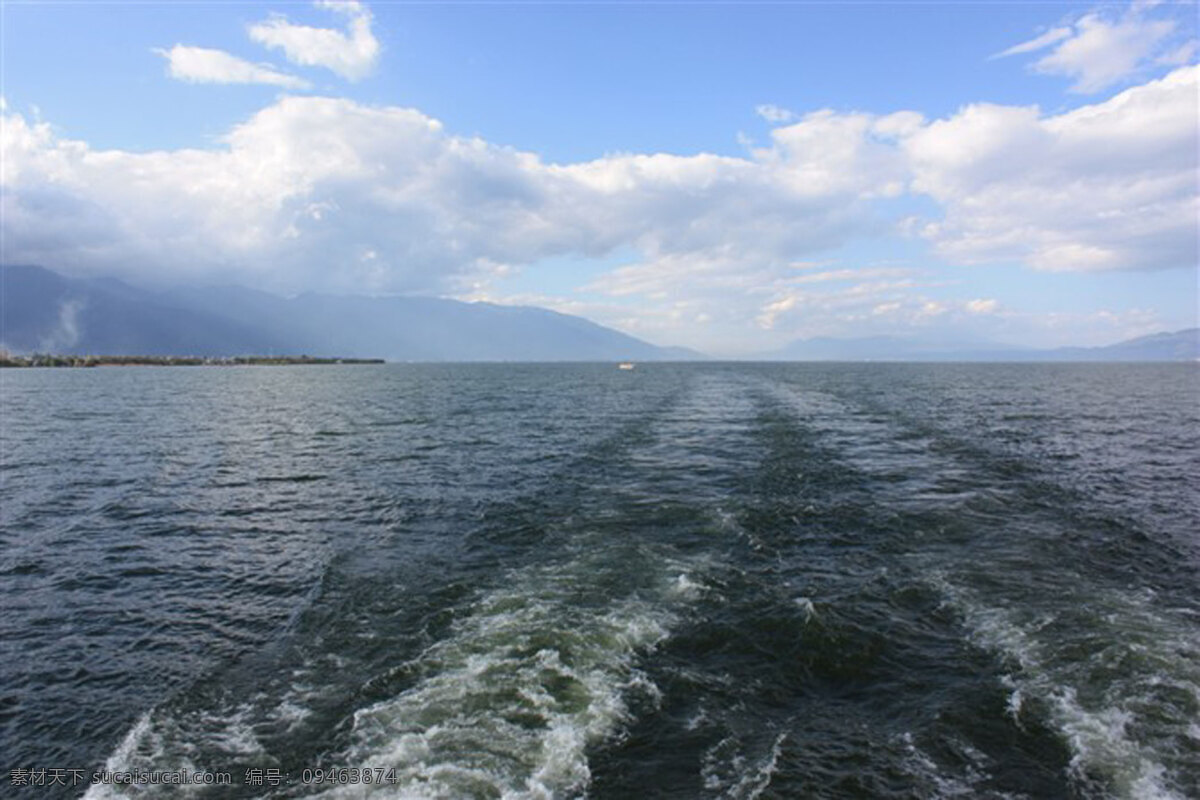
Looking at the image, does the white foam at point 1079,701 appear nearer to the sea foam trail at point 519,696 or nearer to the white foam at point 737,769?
the white foam at point 737,769

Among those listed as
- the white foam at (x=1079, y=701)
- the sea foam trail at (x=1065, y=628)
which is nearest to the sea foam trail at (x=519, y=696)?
the sea foam trail at (x=1065, y=628)

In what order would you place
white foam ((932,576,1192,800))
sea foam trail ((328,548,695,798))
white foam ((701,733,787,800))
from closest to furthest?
white foam ((701,733,787,800))
white foam ((932,576,1192,800))
sea foam trail ((328,548,695,798))

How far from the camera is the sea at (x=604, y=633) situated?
31.4 feet

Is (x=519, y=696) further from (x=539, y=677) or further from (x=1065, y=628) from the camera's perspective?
(x=1065, y=628)

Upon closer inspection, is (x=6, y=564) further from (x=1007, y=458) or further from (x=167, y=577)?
(x=1007, y=458)

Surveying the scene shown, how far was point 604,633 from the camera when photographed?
13820 millimetres

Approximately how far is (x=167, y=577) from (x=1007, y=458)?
4230 centimetres

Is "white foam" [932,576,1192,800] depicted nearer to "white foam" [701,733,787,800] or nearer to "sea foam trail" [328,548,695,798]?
"white foam" [701,733,787,800]

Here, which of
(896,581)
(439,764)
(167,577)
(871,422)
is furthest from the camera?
(871,422)

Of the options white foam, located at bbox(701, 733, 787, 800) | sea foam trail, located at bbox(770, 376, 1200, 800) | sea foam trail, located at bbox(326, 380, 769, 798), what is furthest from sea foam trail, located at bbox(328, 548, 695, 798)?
sea foam trail, located at bbox(770, 376, 1200, 800)

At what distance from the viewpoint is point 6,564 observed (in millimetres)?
19016

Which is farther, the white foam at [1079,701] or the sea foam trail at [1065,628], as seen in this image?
the sea foam trail at [1065,628]

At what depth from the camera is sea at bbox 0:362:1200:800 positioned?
9.57 metres

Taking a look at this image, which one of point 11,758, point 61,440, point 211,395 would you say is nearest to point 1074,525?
point 11,758
